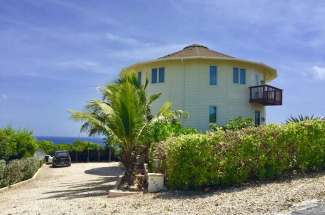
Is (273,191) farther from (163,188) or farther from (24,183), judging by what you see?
(24,183)

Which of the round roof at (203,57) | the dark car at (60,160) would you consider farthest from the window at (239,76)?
the dark car at (60,160)

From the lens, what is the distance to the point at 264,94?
34.9m

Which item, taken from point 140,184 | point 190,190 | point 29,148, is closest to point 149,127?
point 140,184

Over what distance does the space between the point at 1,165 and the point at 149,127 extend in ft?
25.5

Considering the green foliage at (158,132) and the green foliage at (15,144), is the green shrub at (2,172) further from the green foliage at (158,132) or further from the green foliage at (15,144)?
the green foliage at (158,132)

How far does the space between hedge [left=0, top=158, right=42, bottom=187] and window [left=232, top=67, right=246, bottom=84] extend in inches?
635

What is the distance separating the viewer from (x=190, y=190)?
14.1 m

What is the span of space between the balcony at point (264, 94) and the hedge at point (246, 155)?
819 inches

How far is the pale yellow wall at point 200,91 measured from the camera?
113 ft

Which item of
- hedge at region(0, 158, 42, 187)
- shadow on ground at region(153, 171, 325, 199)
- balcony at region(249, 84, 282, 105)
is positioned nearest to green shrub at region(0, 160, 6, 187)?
hedge at region(0, 158, 42, 187)

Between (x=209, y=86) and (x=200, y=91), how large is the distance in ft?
2.61

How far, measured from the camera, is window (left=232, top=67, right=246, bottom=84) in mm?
35069

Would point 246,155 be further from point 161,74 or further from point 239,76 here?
point 161,74

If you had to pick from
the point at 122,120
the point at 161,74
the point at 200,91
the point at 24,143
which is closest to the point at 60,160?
the point at 24,143
